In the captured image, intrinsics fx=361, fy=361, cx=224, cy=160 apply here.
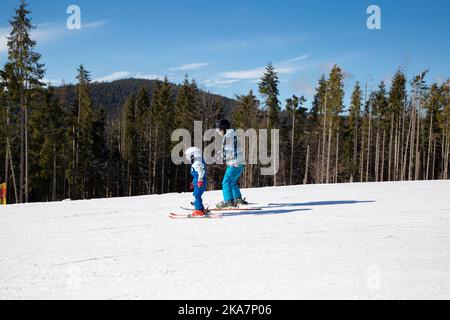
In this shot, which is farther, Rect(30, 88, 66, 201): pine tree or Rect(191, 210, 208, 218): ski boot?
Answer: Rect(30, 88, 66, 201): pine tree

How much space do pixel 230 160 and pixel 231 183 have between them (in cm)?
75

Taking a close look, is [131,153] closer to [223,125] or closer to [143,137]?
[143,137]

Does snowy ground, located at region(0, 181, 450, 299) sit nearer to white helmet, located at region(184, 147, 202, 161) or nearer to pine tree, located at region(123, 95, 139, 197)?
white helmet, located at region(184, 147, 202, 161)

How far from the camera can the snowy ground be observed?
378cm

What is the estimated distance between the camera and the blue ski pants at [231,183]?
9812mm

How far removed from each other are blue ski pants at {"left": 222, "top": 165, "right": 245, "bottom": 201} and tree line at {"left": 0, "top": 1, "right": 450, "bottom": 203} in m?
25.6

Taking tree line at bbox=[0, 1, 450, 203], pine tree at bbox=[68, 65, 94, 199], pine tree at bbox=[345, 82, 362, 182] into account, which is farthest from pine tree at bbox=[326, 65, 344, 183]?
pine tree at bbox=[68, 65, 94, 199]

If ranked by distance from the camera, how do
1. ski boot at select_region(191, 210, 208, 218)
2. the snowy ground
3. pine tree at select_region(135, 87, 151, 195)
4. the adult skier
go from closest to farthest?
the snowy ground, ski boot at select_region(191, 210, 208, 218), the adult skier, pine tree at select_region(135, 87, 151, 195)

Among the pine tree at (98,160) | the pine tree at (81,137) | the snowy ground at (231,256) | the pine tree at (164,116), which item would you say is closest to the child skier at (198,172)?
the snowy ground at (231,256)

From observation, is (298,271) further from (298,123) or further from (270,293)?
(298,123)

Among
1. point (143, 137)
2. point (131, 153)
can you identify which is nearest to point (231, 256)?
point (131, 153)

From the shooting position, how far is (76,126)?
1683 inches

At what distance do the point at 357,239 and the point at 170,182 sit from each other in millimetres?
49795

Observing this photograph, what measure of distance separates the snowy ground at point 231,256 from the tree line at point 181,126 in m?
28.0
